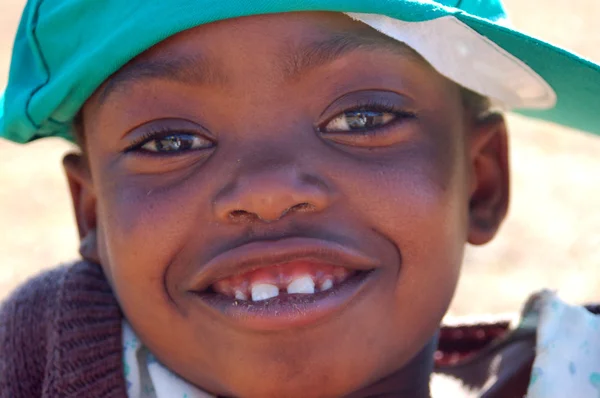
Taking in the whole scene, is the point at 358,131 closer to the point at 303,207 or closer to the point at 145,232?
the point at 303,207

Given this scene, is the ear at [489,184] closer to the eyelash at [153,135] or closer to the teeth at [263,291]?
the teeth at [263,291]

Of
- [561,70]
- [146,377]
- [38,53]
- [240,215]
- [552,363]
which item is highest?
[561,70]

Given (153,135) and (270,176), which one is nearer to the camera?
(270,176)

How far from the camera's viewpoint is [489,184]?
202 cm

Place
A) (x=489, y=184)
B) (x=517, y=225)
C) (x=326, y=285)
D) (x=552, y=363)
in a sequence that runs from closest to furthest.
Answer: (x=326, y=285), (x=552, y=363), (x=489, y=184), (x=517, y=225)

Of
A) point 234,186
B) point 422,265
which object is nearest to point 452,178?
point 422,265

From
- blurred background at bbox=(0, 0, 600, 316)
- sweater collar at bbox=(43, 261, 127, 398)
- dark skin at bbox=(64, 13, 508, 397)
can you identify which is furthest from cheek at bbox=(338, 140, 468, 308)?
blurred background at bbox=(0, 0, 600, 316)

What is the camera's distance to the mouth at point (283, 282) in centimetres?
157

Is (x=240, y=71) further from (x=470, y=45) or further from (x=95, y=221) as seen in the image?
(x=95, y=221)

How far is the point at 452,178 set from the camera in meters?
1.75

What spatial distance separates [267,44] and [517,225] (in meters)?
2.53

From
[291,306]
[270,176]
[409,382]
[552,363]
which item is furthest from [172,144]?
[552,363]

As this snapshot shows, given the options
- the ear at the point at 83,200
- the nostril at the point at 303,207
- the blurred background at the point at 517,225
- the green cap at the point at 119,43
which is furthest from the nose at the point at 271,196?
the blurred background at the point at 517,225

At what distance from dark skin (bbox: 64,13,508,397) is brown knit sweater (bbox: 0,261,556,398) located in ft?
0.37
